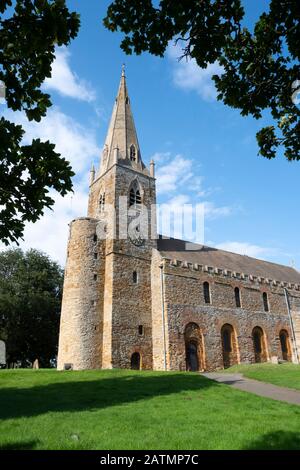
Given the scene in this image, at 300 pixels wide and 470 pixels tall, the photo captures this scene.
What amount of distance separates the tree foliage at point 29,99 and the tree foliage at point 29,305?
2778 cm

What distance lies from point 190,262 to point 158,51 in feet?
78.7

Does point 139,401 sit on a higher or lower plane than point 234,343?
lower

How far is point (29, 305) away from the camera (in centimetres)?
3300

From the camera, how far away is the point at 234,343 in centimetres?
2872

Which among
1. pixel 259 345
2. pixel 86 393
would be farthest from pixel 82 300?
pixel 259 345

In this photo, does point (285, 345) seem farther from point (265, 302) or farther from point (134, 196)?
point (134, 196)

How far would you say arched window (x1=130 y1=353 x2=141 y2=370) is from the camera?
81.6 ft

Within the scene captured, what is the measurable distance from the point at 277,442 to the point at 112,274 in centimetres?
1971

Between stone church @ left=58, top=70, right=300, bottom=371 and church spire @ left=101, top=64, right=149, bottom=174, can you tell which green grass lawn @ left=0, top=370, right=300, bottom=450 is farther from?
church spire @ left=101, top=64, right=149, bottom=174
